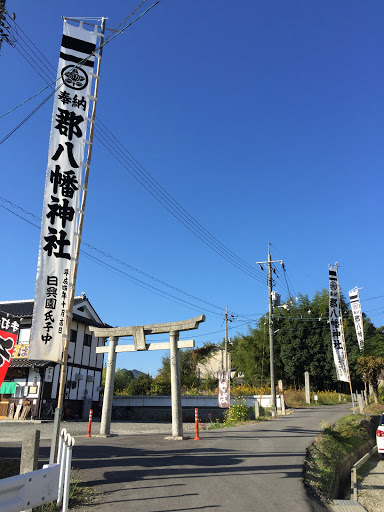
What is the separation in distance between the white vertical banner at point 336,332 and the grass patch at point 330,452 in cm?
576

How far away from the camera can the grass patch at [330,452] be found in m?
7.60

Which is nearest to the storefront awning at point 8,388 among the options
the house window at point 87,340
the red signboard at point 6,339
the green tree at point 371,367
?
the house window at point 87,340

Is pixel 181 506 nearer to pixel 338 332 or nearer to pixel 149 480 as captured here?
pixel 149 480

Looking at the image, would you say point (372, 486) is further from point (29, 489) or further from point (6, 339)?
point (6, 339)

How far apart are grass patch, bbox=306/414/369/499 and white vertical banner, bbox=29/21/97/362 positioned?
550 cm

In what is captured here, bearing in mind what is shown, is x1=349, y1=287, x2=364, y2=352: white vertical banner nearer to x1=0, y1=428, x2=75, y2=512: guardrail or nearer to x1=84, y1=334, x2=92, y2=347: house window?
x1=84, y1=334, x2=92, y2=347: house window

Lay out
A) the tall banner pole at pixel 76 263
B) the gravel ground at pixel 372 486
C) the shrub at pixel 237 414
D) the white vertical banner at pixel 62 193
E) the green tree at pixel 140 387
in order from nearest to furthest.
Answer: the tall banner pole at pixel 76 263 < the white vertical banner at pixel 62 193 < the gravel ground at pixel 372 486 < the shrub at pixel 237 414 < the green tree at pixel 140 387

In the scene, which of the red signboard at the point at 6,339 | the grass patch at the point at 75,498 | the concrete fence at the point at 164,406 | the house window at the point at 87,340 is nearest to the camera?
the grass patch at the point at 75,498

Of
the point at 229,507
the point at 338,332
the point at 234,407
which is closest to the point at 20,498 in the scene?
the point at 229,507

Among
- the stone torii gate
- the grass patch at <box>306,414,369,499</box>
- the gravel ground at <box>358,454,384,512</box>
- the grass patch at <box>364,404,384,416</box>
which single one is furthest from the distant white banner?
the grass patch at <box>364,404,384,416</box>

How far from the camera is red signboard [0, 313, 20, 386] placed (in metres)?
7.44

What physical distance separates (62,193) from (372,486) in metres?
10.1

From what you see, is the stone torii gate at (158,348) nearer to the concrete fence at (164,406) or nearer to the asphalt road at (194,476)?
the asphalt road at (194,476)

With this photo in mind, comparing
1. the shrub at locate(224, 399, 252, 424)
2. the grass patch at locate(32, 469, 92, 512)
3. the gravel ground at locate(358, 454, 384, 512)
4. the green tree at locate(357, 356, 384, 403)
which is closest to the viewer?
the grass patch at locate(32, 469, 92, 512)
